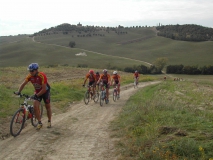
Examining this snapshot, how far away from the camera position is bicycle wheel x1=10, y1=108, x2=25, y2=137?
7.67 meters

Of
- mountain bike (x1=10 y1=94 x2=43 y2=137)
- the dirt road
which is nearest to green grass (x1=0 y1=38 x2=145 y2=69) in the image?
the dirt road

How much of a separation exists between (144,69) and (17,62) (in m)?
43.4

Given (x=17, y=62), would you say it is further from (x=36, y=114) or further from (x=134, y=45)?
(x=36, y=114)

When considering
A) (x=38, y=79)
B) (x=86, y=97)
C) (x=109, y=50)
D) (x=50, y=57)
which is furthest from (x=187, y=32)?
(x=38, y=79)

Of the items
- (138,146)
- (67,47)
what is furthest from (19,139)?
(67,47)

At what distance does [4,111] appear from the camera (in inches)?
416

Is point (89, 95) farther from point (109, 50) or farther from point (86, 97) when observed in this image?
point (109, 50)

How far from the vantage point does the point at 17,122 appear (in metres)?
7.93

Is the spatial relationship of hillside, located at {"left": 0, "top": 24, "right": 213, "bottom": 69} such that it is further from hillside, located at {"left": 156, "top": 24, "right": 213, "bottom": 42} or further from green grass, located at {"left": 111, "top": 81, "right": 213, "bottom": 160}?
green grass, located at {"left": 111, "top": 81, "right": 213, "bottom": 160}

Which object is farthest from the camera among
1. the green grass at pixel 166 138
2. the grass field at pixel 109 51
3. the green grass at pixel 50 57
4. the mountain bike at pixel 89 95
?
the grass field at pixel 109 51

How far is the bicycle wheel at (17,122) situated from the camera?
7.67 m

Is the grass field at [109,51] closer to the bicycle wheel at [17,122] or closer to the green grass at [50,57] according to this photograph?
the green grass at [50,57]

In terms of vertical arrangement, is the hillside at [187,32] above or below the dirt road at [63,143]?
above

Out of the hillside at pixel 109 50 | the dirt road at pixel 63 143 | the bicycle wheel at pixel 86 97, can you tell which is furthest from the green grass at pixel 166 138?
the hillside at pixel 109 50
